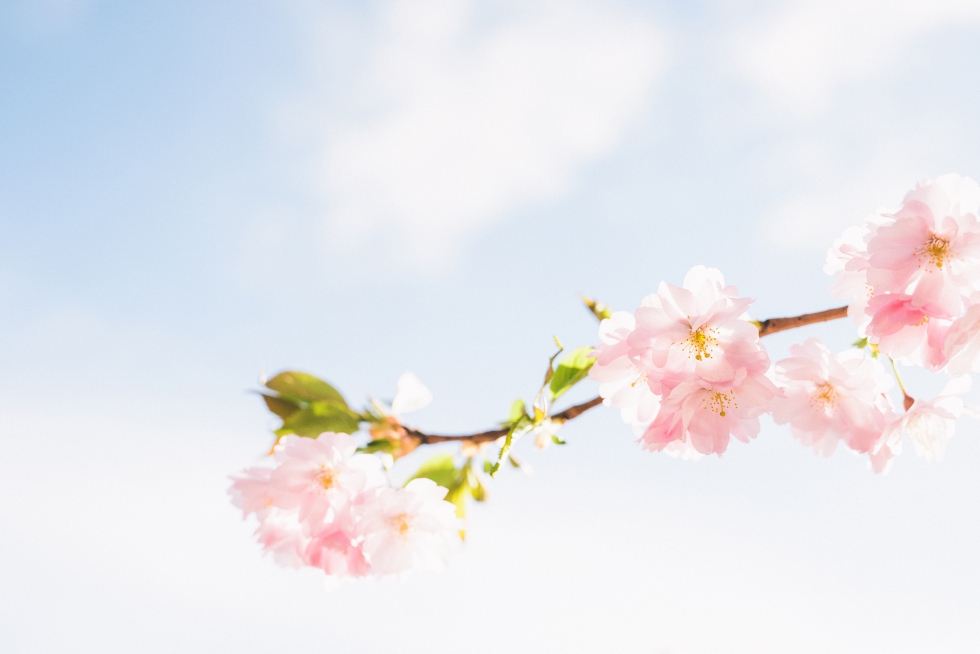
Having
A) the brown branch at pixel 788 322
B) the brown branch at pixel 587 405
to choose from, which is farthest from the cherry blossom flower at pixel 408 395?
the brown branch at pixel 788 322

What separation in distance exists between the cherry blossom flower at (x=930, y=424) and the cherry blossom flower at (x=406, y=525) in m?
0.63

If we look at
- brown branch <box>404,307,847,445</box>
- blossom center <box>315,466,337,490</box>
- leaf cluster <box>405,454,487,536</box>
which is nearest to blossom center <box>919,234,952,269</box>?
brown branch <box>404,307,847,445</box>

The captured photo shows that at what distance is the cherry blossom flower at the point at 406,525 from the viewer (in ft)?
3.17

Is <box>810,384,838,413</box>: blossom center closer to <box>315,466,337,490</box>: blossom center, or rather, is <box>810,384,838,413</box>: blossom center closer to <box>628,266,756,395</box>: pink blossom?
<box>628,266,756,395</box>: pink blossom

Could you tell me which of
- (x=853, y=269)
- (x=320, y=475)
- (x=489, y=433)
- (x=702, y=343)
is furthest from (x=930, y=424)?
(x=320, y=475)

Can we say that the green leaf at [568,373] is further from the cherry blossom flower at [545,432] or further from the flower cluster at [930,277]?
the flower cluster at [930,277]

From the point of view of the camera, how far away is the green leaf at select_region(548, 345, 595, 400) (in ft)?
3.15

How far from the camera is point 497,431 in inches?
35.4

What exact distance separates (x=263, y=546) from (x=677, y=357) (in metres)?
0.70

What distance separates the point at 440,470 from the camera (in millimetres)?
1032

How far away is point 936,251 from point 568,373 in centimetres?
48

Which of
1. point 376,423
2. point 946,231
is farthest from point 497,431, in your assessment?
point 946,231

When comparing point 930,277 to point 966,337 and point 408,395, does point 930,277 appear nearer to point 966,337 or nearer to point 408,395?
point 966,337

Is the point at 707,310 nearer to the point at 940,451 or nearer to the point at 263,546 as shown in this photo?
the point at 940,451
